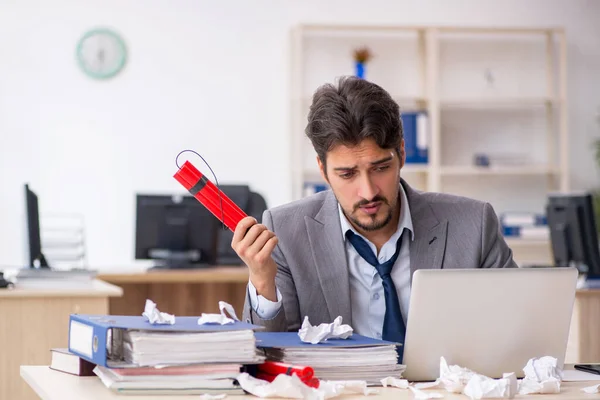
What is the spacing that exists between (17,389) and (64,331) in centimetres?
27

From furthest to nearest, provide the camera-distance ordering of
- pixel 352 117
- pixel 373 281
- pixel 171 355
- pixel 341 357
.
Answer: pixel 373 281 → pixel 352 117 → pixel 341 357 → pixel 171 355

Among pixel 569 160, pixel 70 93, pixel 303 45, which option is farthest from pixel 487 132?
pixel 70 93

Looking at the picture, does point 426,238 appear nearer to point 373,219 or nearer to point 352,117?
point 373,219

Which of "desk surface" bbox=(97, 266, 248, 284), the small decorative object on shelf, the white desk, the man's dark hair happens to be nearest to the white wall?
the small decorative object on shelf

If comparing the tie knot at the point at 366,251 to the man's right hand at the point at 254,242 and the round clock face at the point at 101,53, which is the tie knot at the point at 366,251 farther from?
the round clock face at the point at 101,53

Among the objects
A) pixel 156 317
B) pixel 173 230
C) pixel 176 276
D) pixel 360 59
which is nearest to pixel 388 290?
pixel 156 317

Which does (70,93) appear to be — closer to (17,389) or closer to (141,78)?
(141,78)

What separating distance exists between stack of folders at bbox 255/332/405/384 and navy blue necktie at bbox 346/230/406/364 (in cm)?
36

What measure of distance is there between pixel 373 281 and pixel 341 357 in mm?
558

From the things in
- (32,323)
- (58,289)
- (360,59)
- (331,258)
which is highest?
(360,59)

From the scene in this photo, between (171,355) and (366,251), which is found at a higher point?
(366,251)

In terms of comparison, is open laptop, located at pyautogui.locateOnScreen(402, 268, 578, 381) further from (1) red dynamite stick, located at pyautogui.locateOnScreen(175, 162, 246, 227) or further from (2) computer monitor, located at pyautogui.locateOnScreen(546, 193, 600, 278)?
(2) computer monitor, located at pyautogui.locateOnScreen(546, 193, 600, 278)

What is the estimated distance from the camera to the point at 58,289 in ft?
11.7

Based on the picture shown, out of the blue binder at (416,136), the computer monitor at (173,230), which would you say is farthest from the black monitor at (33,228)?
the blue binder at (416,136)
